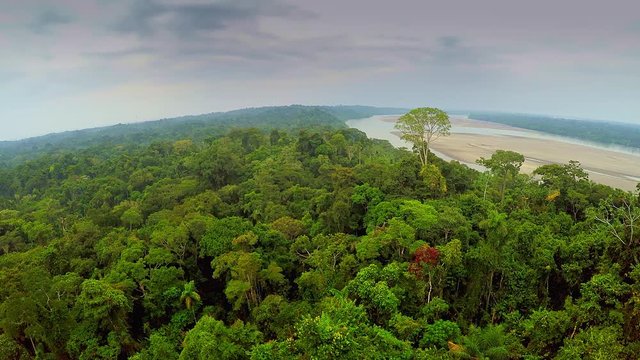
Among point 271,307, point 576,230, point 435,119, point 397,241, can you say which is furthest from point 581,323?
point 435,119

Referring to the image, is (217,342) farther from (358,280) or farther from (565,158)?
(565,158)

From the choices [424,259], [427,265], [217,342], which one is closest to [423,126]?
[424,259]

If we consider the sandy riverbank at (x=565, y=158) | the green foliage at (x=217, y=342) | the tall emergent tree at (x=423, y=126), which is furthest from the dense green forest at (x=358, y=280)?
the sandy riverbank at (x=565, y=158)

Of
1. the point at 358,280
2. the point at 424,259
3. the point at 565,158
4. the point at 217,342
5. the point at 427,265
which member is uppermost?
the point at 565,158

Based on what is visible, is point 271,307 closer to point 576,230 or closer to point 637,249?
point 637,249

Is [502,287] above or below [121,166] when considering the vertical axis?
below

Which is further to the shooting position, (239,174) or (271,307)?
(239,174)
